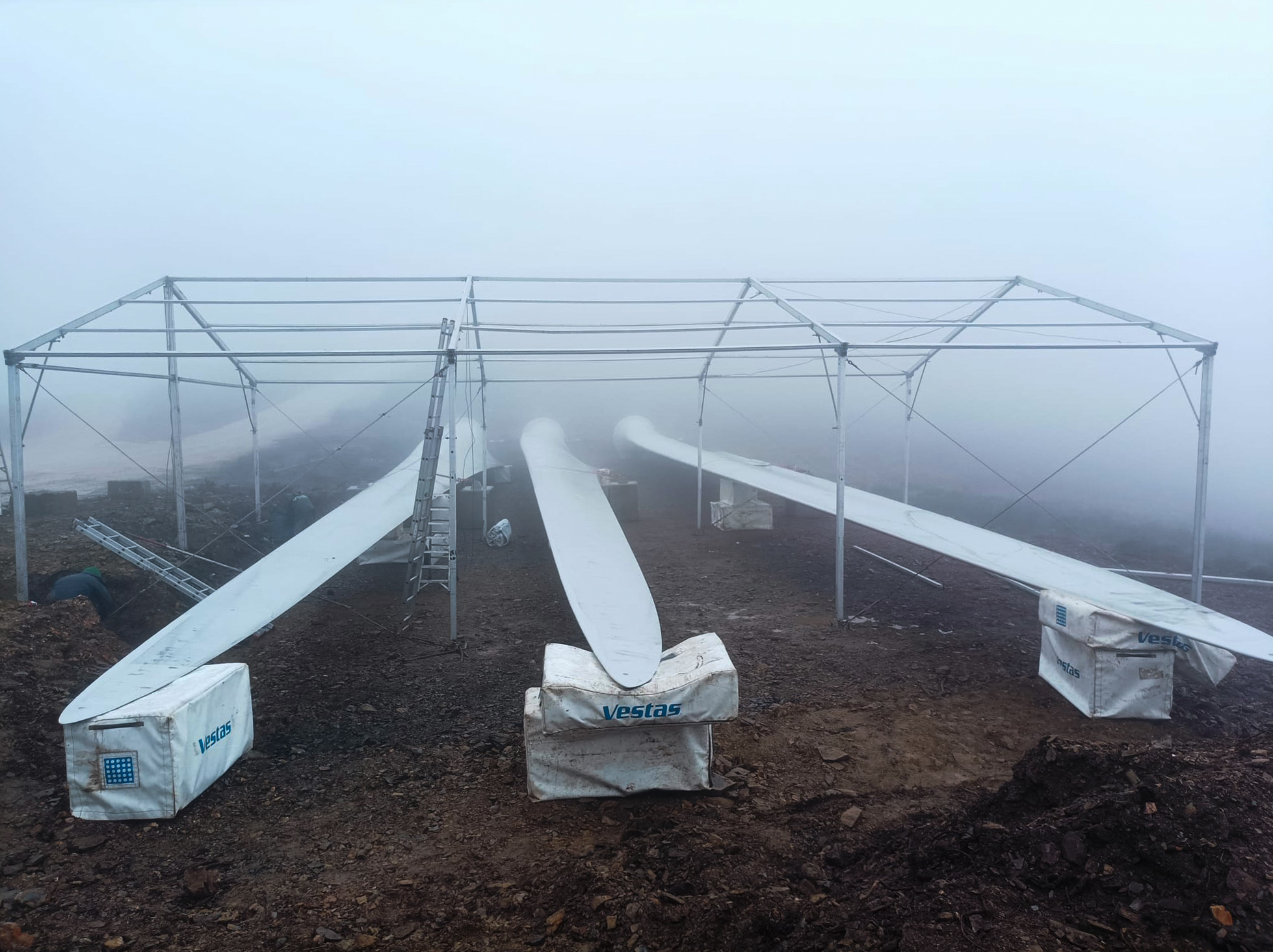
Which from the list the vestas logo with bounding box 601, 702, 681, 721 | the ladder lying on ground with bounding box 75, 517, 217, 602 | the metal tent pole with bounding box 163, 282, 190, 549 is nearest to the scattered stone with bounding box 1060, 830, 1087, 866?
the vestas logo with bounding box 601, 702, 681, 721

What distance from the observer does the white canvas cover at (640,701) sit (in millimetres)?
3555

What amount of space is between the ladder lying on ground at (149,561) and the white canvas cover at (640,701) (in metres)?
5.31

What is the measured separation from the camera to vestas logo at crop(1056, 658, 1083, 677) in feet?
16.3

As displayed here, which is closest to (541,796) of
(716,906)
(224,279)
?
(716,906)

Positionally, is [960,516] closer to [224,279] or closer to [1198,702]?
[1198,702]

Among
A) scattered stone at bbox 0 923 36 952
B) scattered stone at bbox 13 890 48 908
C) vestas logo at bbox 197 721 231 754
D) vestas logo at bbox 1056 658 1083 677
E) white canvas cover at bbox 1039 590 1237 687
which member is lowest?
scattered stone at bbox 13 890 48 908

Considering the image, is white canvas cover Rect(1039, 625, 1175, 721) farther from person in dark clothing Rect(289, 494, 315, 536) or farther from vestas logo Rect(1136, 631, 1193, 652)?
person in dark clothing Rect(289, 494, 315, 536)

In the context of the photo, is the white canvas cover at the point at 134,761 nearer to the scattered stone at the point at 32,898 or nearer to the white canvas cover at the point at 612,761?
the scattered stone at the point at 32,898

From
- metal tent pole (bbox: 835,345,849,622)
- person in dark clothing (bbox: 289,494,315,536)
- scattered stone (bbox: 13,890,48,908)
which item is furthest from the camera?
person in dark clothing (bbox: 289,494,315,536)

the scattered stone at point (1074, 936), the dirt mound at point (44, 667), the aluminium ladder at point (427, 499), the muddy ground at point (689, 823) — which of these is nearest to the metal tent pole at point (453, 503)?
the muddy ground at point (689, 823)

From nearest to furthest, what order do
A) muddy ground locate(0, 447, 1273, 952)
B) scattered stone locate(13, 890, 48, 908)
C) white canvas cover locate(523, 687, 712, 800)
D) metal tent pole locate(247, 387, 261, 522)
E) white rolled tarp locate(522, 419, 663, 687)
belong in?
muddy ground locate(0, 447, 1273, 952), scattered stone locate(13, 890, 48, 908), white canvas cover locate(523, 687, 712, 800), white rolled tarp locate(522, 419, 663, 687), metal tent pole locate(247, 387, 261, 522)

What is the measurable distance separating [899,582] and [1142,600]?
11.1 feet

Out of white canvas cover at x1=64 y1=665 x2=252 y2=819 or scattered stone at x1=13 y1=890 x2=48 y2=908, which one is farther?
white canvas cover at x1=64 y1=665 x2=252 y2=819

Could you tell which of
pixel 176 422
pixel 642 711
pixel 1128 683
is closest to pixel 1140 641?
pixel 1128 683
